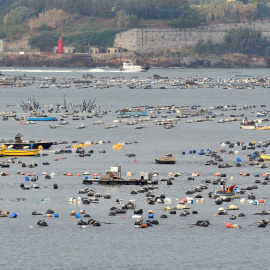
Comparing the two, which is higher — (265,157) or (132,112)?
(265,157)

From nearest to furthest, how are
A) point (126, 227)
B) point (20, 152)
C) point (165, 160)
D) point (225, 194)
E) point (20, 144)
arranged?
point (126, 227) → point (225, 194) → point (165, 160) → point (20, 152) → point (20, 144)

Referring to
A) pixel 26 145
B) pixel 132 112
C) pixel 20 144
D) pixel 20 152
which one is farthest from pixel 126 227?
pixel 132 112

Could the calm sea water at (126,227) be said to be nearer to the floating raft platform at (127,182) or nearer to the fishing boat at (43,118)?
the floating raft platform at (127,182)

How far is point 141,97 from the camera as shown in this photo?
198 metres

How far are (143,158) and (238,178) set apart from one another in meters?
16.1

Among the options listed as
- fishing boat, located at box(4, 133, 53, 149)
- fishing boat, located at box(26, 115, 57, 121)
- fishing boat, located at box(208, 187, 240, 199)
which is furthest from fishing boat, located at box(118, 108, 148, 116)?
fishing boat, located at box(208, 187, 240, 199)

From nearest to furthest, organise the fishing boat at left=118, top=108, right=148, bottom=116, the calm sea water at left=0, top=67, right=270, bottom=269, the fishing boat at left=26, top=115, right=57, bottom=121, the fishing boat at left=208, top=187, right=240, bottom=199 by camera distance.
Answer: the calm sea water at left=0, top=67, right=270, bottom=269 < the fishing boat at left=208, top=187, right=240, bottom=199 < the fishing boat at left=26, top=115, right=57, bottom=121 < the fishing boat at left=118, top=108, right=148, bottom=116

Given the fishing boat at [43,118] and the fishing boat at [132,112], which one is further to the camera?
the fishing boat at [132,112]

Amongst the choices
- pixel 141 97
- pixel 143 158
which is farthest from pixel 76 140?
pixel 141 97

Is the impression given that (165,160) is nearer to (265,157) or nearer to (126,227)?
(265,157)

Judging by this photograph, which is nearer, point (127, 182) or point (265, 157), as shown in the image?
point (127, 182)

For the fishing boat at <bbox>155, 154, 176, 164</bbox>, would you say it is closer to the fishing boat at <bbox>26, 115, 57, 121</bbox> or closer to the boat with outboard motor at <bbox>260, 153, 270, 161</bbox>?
the boat with outboard motor at <bbox>260, 153, 270, 161</bbox>

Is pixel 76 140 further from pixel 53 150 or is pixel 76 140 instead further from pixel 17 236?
pixel 17 236

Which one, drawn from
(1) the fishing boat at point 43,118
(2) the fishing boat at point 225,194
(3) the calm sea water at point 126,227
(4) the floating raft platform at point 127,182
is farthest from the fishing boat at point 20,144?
(1) the fishing boat at point 43,118
